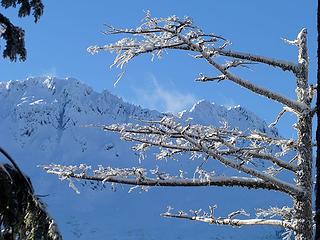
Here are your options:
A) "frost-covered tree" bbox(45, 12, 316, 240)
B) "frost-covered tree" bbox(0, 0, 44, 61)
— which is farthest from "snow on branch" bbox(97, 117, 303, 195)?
"frost-covered tree" bbox(0, 0, 44, 61)

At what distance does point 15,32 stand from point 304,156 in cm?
365

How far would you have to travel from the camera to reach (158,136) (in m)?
7.46

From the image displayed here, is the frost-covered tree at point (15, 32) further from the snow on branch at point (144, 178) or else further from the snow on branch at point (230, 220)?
the snow on branch at point (230, 220)

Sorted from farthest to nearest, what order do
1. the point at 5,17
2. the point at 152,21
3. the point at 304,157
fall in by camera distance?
the point at 304,157, the point at 152,21, the point at 5,17

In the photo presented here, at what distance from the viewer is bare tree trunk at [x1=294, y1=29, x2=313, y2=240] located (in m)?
7.43

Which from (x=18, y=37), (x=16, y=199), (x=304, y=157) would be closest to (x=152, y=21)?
(x=18, y=37)

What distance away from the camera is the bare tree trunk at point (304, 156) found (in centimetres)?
743

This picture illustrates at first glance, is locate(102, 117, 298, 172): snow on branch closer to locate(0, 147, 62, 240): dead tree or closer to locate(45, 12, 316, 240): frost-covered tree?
locate(45, 12, 316, 240): frost-covered tree

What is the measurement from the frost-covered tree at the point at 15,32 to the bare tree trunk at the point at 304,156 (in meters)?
3.37

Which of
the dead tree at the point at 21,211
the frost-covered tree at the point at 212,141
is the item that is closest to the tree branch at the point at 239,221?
the frost-covered tree at the point at 212,141

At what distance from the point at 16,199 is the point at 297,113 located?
4100 mm

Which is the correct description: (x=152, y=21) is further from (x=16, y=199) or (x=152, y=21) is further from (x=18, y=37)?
(x=16, y=199)

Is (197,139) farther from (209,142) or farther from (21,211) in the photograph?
(21,211)

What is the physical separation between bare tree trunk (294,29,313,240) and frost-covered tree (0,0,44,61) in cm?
337
